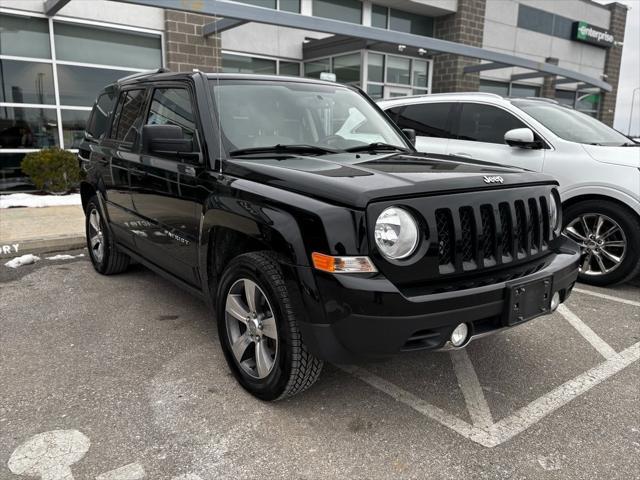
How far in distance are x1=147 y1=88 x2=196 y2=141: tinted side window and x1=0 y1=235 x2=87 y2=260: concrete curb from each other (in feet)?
10.4

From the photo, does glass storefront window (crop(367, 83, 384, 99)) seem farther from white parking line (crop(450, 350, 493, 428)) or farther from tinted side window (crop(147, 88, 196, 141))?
white parking line (crop(450, 350, 493, 428))

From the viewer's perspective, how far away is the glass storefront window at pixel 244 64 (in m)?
13.1

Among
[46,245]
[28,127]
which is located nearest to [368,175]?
[46,245]

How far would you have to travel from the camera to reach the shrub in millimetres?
9844

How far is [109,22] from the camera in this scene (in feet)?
36.1

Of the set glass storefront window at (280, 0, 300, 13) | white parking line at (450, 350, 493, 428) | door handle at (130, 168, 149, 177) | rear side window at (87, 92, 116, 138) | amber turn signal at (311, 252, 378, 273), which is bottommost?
white parking line at (450, 350, 493, 428)

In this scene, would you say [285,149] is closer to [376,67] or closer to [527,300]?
[527,300]

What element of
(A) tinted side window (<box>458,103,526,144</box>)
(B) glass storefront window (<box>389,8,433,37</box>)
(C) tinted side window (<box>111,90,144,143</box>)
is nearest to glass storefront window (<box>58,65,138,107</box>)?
(C) tinted side window (<box>111,90,144,143</box>)

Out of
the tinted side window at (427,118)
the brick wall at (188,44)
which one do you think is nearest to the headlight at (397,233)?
the tinted side window at (427,118)

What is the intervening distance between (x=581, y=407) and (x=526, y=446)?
595mm

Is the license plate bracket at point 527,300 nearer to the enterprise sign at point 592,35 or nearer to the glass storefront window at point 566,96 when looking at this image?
the glass storefront window at point 566,96

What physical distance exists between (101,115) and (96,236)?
4.03 feet

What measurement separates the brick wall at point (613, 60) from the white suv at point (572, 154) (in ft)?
69.0

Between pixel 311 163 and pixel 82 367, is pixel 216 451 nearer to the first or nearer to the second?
pixel 82 367
